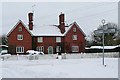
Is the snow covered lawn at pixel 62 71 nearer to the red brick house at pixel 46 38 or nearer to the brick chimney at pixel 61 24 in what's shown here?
the red brick house at pixel 46 38

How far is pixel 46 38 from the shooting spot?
6006 centimetres

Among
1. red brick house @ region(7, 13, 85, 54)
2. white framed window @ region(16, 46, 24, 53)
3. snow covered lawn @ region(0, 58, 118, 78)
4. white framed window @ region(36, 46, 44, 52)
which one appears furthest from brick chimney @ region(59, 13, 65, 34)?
snow covered lawn @ region(0, 58, 118, 78)

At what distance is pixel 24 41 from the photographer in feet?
194

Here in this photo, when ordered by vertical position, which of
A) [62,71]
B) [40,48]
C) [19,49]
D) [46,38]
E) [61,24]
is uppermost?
[61,24]

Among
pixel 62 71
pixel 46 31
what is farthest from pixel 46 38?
pixel 62 71

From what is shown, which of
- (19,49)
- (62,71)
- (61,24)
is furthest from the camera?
(61,24)

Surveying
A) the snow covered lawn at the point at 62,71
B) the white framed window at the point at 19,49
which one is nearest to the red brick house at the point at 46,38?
the white framed window at the point at 19,49

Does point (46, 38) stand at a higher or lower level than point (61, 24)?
lower

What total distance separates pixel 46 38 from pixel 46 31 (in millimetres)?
1684

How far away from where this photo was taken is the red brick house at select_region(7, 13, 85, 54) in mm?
58719

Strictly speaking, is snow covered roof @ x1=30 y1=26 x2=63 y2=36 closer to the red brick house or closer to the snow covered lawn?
the red brick house

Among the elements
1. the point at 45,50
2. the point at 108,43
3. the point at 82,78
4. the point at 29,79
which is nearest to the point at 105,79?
the point at 82,78

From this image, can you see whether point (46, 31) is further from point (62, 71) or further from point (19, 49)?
point (62, 71)

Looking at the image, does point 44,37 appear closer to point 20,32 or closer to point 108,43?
point 20,32
